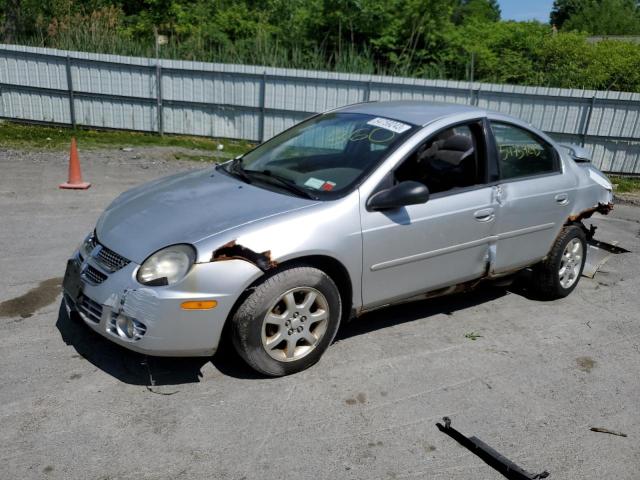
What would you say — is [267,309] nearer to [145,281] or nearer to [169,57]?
[145,281]

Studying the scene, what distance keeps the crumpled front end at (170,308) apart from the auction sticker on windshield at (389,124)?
1.55m

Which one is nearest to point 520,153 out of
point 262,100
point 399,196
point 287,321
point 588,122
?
point 399,196

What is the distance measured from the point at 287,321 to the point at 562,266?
9.43 feet

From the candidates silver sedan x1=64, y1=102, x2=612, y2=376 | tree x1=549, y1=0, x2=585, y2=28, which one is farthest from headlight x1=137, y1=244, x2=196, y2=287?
tree x1=549, y1=0, x2=585, y2=28

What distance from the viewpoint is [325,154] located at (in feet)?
14.6

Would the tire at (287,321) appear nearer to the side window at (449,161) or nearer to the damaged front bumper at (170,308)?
the damaged front bumper at (170,308)

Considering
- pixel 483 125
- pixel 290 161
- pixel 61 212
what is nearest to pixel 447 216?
pixel 483 125

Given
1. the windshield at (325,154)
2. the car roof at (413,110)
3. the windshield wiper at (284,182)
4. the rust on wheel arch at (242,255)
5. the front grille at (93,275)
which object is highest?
the car roof at (413,110)

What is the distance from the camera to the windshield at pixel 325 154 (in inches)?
160

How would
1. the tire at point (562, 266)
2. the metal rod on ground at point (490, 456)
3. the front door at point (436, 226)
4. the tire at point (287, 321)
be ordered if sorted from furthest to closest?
the tire at point (562, 266) → the front door at point (436, 226) → the tire at point (287, 321) → the metal rod on ground at point (490, 456)

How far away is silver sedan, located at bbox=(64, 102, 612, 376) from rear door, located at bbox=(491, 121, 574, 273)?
1 centimetres

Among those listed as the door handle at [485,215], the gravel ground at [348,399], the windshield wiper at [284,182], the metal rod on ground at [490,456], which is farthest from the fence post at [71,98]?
the metal rod on ground at [490,456]

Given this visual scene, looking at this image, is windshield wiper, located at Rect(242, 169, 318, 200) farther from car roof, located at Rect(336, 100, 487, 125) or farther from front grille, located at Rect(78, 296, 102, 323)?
front grille, located at Rect(78, 296, 102, 323)

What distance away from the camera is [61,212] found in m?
7.32
